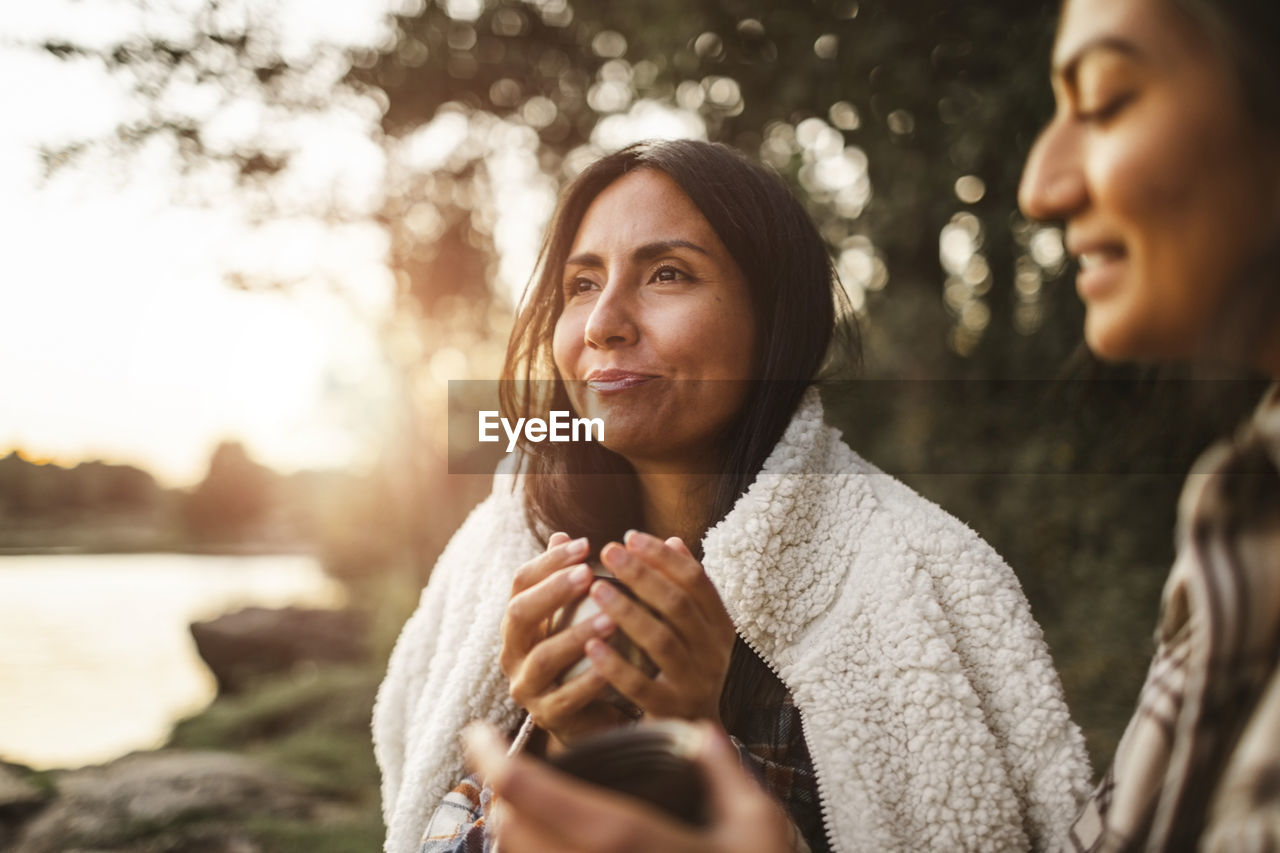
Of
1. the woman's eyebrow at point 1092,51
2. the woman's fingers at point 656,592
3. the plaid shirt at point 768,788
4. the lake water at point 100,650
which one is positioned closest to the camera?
the woman's eyebrow at point 1092,51

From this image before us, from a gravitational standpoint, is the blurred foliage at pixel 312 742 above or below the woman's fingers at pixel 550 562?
below

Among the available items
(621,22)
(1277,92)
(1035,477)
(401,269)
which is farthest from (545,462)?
(401,269)

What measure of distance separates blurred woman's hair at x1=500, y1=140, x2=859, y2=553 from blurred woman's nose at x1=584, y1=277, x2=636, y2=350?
0.54 feet

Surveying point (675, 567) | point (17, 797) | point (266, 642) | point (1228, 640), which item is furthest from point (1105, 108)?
point (266, 642)

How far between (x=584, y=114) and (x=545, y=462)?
15.2ft

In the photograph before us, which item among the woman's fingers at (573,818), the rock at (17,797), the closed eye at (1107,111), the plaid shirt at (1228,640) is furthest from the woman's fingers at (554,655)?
the rock at (17,797)

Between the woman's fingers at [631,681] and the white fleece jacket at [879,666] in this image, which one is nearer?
the woman's fingers at [631,681]

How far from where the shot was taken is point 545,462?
199cm

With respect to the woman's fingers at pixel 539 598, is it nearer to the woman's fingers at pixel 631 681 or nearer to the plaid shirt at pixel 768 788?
the woman's fingers at pixel 631 681

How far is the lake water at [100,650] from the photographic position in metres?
5.29

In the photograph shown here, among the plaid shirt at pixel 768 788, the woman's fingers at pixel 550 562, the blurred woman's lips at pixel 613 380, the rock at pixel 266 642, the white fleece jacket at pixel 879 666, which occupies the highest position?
the blurred woman's lips at pixel 613 380

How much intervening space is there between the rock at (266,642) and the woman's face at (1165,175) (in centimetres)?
866

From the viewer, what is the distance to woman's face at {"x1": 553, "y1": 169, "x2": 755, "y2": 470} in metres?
1.60

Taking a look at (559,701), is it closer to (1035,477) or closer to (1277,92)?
(1277,92)
